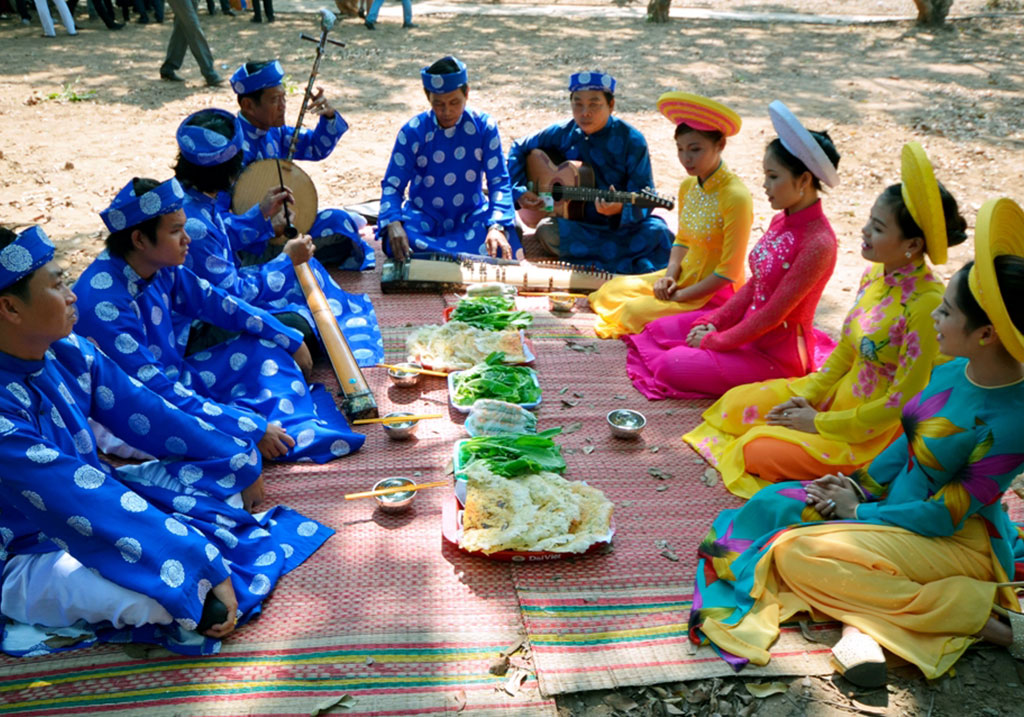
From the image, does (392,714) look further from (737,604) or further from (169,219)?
(169,219)

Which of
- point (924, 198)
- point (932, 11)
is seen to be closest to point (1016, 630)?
point (924, 198)

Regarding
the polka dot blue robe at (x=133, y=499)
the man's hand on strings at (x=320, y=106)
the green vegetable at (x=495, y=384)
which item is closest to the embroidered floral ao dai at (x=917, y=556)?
the green vegetable at (x=495, y=384)

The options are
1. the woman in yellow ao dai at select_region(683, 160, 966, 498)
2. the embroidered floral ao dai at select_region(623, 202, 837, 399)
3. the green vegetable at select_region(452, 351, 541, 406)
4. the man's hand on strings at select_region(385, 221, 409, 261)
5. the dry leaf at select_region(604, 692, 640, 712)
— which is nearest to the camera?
the dry leaf at select_region(604, 692, 640, 712)

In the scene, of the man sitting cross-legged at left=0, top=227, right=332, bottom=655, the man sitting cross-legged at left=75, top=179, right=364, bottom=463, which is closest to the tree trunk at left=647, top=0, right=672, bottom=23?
the man sitting cross-legged at left=75, top=179, right=364, bottom=463

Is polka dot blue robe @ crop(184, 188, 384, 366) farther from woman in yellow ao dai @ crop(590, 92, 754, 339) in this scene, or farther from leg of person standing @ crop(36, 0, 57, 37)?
leg of person standing @ crop(36, 0, 57, 37)

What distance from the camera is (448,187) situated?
6449 mm

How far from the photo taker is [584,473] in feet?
13.6

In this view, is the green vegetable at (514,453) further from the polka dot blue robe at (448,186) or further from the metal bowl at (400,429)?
the polka dot blue robe at (448,186)

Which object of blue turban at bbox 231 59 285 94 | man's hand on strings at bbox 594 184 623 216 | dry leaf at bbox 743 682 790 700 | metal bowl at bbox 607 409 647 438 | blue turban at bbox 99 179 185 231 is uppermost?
blue turban at bbox 231 59 285 94

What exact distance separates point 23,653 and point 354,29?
16184 mm

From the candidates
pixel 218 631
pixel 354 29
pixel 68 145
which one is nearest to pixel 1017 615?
pixel 218 631

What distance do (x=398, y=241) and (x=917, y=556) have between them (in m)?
4.30

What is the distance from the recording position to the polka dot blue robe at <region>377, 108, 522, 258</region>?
20.5ft

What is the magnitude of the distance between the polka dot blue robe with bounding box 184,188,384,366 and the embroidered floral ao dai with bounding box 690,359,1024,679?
288 cm
